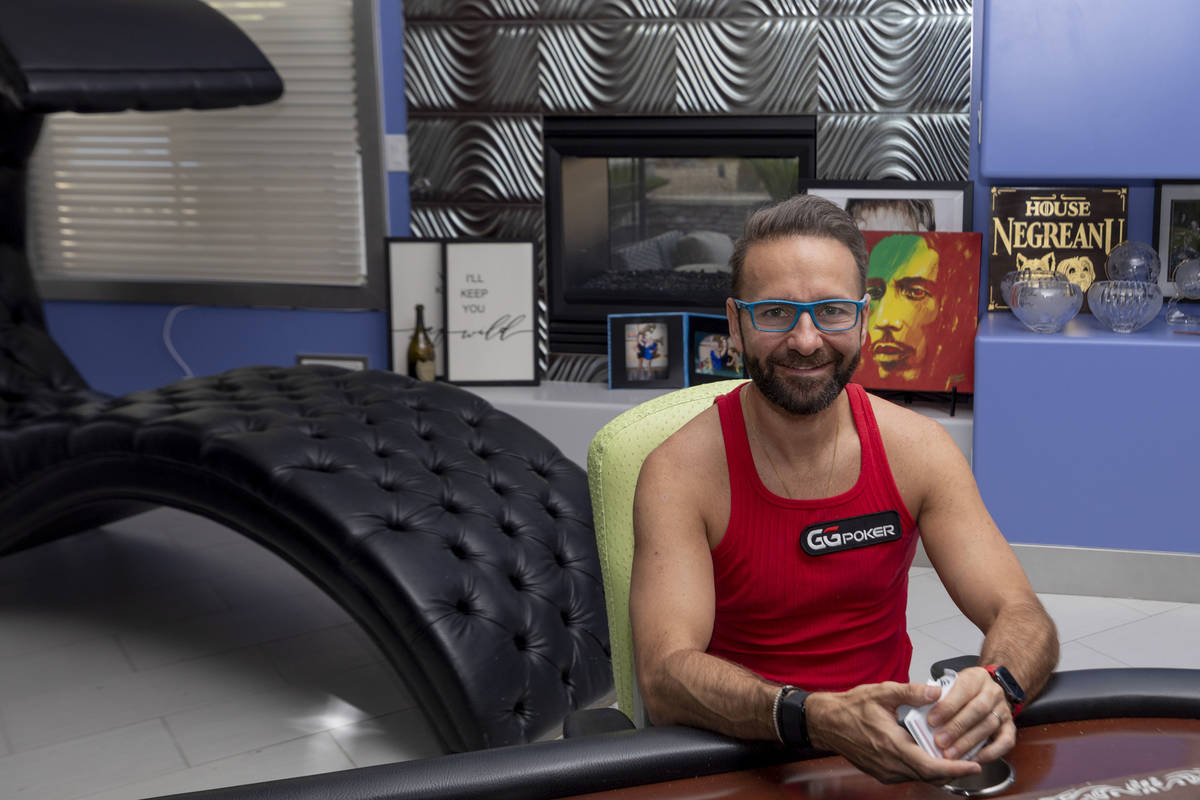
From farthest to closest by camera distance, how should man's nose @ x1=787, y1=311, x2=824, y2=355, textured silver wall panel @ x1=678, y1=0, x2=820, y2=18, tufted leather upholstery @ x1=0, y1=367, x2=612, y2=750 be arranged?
textured silver wall panel @ x1=678, y1=0, x2=820, y2=18
tufted leather upholstery @ x1=0, y1=367, x2=612, y2=750
man's nose @ x1=787, y1=311, x2=824, y2=355

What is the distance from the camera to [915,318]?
3.57 meters

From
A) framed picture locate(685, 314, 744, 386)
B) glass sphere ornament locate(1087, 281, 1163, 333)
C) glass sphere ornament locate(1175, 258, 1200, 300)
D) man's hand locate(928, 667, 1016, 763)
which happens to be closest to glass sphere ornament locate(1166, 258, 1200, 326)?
glass sphere ornament locate(1175, 258, 1200, 300)

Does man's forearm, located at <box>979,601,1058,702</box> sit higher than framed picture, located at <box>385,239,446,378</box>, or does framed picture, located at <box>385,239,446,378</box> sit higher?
framed picture, located at <box>385,239,446,378</box>

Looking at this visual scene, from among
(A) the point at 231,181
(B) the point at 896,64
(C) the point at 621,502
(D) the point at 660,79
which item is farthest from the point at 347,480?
(A) the point at 231,181

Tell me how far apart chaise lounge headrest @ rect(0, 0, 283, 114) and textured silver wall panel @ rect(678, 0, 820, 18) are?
1490 millimetres

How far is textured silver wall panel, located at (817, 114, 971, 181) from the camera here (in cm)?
380

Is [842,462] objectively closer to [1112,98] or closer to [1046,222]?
[1112,98]

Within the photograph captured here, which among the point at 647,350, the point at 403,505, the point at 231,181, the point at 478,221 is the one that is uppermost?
the point at 231,181

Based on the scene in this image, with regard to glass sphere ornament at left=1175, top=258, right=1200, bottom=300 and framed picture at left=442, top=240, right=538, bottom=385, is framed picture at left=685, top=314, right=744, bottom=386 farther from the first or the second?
glass sphere ornament at left=1175, top=258, right=1200, bottom=300

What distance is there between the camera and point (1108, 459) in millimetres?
3205

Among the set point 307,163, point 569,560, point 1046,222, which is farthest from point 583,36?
point 569,560

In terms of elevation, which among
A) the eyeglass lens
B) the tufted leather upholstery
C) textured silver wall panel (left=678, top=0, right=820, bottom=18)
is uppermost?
textured silver wall panel (left=678, top=0, right=820, bottom=18)

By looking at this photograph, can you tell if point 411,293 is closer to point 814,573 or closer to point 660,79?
point 660,79

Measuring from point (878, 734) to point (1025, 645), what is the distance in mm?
372
